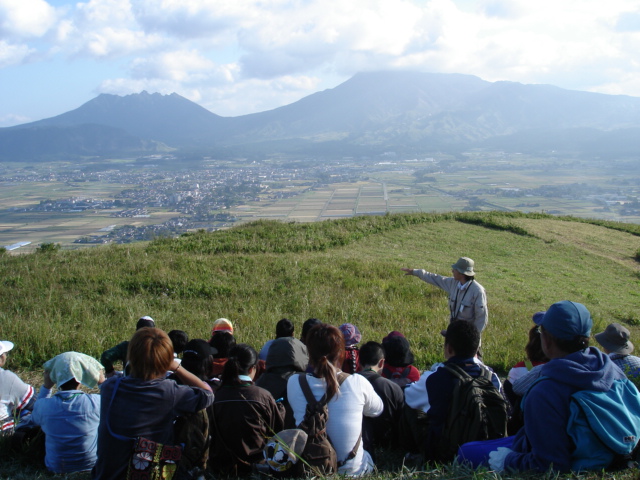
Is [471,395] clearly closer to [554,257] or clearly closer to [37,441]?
[37,441]

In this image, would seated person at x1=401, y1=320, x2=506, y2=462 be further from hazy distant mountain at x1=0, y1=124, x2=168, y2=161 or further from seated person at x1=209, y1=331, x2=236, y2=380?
hazy distant mountain at x1=0, y1=124, x2=168, y2=161

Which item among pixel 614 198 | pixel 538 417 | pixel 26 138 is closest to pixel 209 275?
pixel 538 417

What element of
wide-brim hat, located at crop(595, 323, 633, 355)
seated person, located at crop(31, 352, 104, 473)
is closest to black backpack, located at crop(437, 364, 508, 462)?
wide-brim hat, located at crop(595, 323, 633, 355)

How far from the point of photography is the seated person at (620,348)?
15.2 ft

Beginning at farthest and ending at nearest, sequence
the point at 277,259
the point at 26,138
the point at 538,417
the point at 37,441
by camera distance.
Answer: the point at 26,138
the point at 277,259
the point at 37,441
the point at 538,417

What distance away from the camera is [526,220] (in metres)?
21.3

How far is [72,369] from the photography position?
3.97m

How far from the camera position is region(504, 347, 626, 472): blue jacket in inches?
110

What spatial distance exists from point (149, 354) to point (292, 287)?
6.55m

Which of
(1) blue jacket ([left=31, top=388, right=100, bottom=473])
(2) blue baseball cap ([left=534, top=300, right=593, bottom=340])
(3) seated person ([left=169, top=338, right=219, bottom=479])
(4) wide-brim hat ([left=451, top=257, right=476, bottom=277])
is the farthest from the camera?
(4) wide-brim hat ([left=451, top=257, right=476, bottom=277])

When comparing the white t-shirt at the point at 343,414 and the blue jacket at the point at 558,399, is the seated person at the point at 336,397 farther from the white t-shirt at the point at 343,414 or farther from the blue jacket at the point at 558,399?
the blue jacket at the point at 558,399

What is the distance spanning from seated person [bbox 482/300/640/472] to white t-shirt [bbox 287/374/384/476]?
3.47 ft

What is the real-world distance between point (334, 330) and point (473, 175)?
88.7m

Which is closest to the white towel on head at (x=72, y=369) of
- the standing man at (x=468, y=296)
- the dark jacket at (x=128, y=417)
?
the dark jacket at (x=128, y=417)
